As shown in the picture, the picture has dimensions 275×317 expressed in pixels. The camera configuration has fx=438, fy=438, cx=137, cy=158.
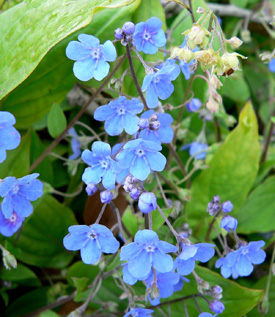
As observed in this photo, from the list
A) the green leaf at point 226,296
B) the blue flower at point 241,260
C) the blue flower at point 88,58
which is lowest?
the green leaf at point 226,296

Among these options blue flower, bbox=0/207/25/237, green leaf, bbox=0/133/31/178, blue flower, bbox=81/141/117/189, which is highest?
blue flower, bbox=81/141/117/189

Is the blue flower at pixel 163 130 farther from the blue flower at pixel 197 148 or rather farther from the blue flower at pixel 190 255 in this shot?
the blue flower at pixel 197 148

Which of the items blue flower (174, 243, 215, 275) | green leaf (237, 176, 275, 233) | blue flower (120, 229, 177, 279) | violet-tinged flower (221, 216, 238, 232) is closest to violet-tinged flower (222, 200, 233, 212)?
violet-tinged flower (221, 216, 238, 232)

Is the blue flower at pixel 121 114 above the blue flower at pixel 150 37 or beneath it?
beneath

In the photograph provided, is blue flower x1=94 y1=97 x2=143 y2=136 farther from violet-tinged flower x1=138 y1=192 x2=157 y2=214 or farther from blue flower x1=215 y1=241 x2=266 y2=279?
blue flower x1=215 y1=241 x2=266 y2=279

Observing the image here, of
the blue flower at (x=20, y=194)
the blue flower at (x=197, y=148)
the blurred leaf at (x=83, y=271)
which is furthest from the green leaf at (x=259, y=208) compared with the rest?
the blue flower at (x=20, y=194)

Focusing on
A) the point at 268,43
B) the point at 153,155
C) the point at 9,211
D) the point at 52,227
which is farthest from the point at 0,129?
the point at 268,43
